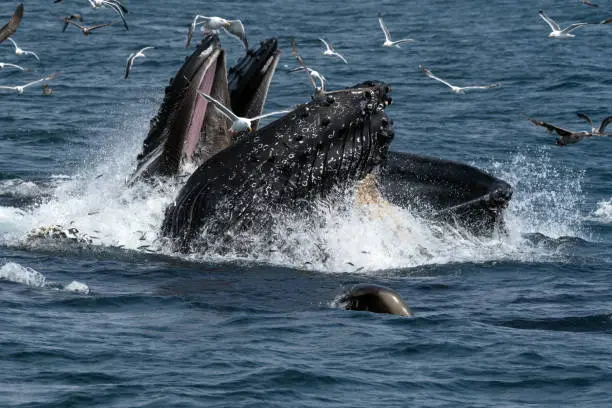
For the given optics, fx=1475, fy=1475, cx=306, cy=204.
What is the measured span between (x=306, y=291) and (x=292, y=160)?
141cm

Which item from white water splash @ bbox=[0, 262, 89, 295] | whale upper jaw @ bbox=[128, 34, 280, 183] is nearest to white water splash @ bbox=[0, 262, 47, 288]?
white water splash @ bbox=[0, 262, 89, 295]

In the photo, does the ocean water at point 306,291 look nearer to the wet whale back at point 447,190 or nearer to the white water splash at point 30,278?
the white water splash at point 30,278

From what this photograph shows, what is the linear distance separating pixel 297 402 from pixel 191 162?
521 centimetres

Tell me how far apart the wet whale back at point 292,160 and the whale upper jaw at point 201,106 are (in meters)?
0.80

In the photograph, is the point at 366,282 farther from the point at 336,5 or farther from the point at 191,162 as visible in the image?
the point at 336,5

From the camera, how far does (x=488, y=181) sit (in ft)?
60.1

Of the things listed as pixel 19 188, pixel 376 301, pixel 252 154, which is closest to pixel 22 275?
pixel 252 154

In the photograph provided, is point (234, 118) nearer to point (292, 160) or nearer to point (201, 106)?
point (201, 106)

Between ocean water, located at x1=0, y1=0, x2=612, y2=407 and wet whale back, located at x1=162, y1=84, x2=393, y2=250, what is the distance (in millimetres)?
546

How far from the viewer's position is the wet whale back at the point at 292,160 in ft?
51.8

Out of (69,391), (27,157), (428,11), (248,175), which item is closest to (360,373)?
(69,391)

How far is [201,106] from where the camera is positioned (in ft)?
54.6

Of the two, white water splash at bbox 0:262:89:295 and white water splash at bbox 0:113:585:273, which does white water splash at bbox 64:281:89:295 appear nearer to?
white water splash at bbox 0:262:89:295

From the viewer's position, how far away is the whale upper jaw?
16.5 m
